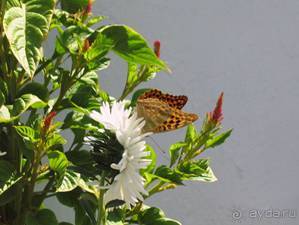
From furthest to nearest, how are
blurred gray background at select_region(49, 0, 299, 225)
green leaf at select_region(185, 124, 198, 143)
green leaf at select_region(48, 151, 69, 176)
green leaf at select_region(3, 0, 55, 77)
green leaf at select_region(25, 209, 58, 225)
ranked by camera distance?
blurred gray background at select_region(49, 0, 299, 225)
green leaf at select_region(185, 124, 198, 143)
green leaf at select_region(25, 209, 58, 225)
green leaf at select_region(48, 151, 69, 176)
green leaf at select_region(3, 0, 55, 77)

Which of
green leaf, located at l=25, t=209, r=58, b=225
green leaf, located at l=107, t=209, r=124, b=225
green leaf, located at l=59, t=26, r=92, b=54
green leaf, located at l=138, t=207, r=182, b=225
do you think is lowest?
green leaf, located at l=138, t=207, r=182, b=225

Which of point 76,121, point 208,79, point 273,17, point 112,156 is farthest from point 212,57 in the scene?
point 112,156

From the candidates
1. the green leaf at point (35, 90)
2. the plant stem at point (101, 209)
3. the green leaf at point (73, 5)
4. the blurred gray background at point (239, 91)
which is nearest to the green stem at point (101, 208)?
the plant stem at point (101, 209)

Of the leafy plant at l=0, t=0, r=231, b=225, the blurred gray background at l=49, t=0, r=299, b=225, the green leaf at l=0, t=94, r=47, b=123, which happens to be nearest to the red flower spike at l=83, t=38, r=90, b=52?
the leafy plant at l=0, t=0, r=231, b=225

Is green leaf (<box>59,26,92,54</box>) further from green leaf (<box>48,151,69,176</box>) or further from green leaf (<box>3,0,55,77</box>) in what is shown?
green leaf (<box>48,151,69,176</box>)

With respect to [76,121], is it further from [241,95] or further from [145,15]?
[241,95]

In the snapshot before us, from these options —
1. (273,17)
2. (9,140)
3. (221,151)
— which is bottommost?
(221,151)

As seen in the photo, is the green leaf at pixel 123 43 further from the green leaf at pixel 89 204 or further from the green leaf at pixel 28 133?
the green leaf at pixel 89 204

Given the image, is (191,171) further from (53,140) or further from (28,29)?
(28,29)
